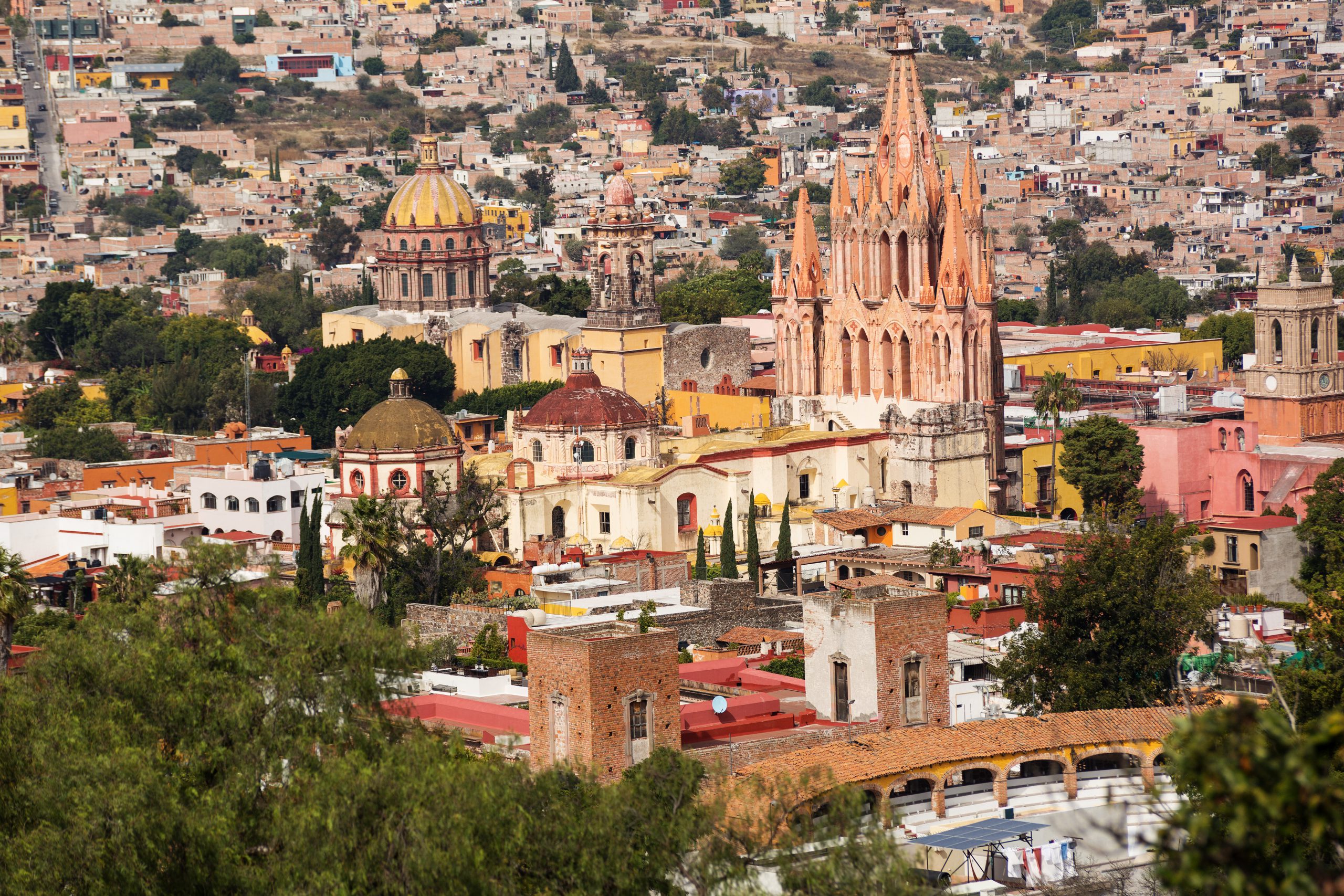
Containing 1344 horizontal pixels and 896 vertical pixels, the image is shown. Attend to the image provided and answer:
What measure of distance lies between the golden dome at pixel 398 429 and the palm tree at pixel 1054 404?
1537 centimetres

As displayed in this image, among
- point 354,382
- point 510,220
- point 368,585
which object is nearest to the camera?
point 368,585

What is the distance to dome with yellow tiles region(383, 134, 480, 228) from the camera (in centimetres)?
9331

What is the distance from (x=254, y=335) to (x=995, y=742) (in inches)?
3072

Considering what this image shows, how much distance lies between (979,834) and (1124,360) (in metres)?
57.8

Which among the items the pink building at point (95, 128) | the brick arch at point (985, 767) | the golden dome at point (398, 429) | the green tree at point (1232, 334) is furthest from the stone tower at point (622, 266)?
the pink building at point (95, 128)

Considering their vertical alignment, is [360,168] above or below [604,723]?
above

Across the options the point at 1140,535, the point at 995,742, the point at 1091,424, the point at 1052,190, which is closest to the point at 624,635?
the point at 995,742

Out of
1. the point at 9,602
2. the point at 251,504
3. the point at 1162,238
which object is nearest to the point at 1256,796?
the point at 9,602

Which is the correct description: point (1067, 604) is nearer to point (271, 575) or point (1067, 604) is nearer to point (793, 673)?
point (793, 673)

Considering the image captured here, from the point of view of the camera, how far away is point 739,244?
509 feet

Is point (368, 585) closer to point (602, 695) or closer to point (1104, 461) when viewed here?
point (1104, 461)

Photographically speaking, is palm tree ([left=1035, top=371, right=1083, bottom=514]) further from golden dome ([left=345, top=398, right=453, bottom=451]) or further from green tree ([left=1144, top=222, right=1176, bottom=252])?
green tree ([left=1144, top=222, right=1176, bottom=252])

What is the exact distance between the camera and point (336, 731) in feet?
100

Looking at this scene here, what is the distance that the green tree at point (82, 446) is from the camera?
3216 inches
